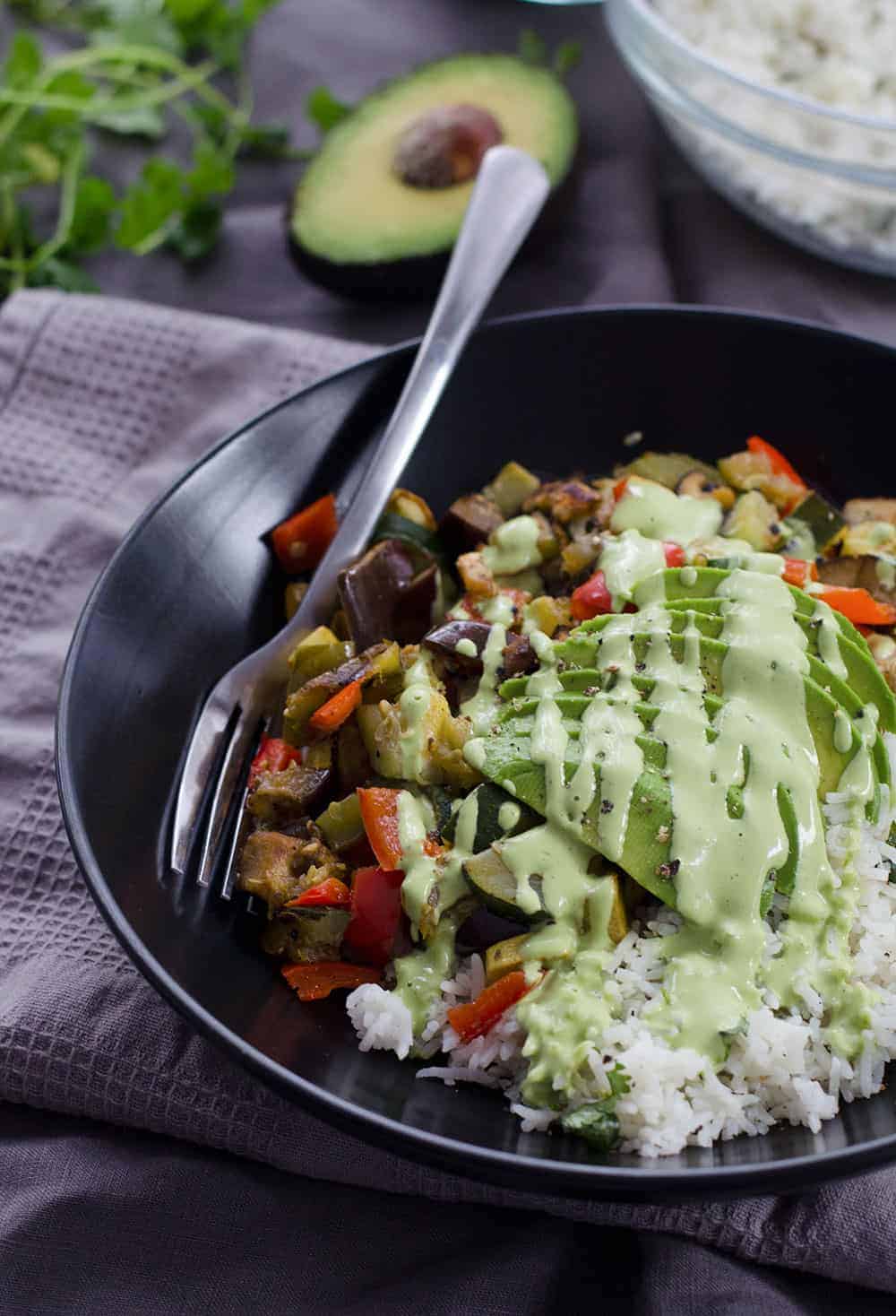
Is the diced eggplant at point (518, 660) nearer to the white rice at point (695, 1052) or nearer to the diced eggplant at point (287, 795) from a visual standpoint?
the diced eggplant at point (287, 795)

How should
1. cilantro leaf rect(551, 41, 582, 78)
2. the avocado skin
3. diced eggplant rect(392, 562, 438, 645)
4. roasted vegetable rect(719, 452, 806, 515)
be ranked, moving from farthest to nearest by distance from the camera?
cilantro leaf rect(551, 41, 582, 78) < the avocado skin < roasted vegetable rect(719, 452, 806, 515) < diced eggplant rect(392, 562, 438, 645)

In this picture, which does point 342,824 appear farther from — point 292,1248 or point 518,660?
point 292,1248

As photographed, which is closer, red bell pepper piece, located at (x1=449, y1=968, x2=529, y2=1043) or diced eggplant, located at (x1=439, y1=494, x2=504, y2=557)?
red bell pepper piece, located at (x1=449, y1=968, x2=529, y2=1043)

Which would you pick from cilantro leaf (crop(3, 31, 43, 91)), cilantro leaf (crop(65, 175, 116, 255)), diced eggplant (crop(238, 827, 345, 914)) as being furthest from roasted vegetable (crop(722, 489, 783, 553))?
cilantro leaf (crop(3, 31, 43, 91))

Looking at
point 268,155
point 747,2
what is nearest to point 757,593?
point 747,2

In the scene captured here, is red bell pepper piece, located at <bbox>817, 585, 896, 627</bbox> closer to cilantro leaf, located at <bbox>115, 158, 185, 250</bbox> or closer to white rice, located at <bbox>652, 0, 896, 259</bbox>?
white rice, located at <bbox>652, 0, 896, 259</bbox>

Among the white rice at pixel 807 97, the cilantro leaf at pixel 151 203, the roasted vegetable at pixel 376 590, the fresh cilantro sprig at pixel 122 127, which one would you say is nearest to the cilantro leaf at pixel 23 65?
the fresh cilantro sprig at pixel 122 127

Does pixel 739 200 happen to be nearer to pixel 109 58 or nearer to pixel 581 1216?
pixel 109 58
